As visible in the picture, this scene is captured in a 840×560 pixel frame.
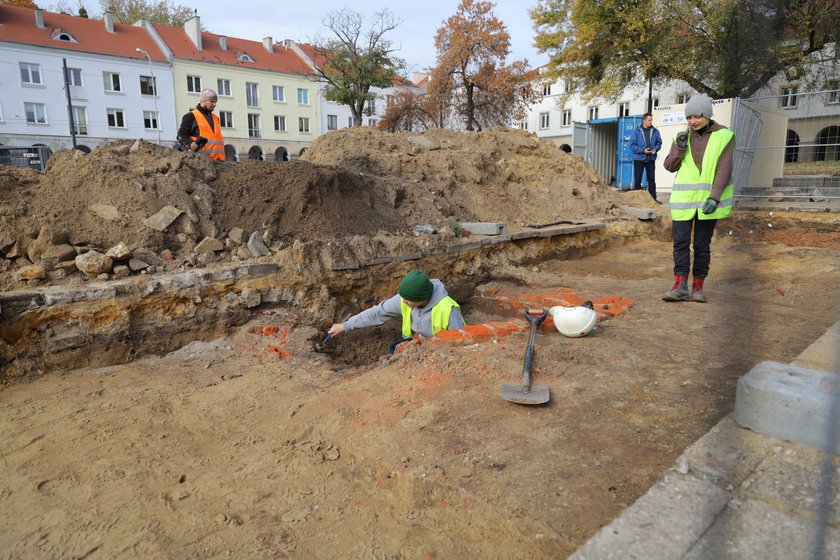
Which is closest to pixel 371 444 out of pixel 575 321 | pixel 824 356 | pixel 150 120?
pixel 575 321

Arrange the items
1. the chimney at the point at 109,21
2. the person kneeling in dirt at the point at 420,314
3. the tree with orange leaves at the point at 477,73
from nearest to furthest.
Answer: the person kneeling in dirt at the point at 420,314 < the tree with orange leaves at the point at 477,73 < the chimney at the point at 109,21

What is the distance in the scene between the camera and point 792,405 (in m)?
2.13

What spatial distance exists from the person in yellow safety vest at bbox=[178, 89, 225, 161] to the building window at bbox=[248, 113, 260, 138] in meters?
34.3

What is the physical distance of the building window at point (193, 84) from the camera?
36.6 meters

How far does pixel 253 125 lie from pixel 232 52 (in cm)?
549

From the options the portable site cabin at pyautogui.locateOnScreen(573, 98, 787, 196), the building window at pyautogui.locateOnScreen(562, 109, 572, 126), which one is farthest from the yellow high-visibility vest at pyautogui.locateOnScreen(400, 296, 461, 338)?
the building window at pyautogui.locateOnScreen(562, 109, 572, 126)

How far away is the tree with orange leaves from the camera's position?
2511cm

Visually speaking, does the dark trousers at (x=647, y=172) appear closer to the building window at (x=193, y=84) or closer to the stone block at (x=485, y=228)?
the stone block at (x=485, y=228)

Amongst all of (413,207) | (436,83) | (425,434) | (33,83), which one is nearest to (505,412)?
(425,434)

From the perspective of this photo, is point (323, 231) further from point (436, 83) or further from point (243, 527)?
point (436, 83)

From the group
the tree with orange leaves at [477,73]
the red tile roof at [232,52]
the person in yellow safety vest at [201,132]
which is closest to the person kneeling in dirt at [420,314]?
the person in yellow safety vest at [201,132]

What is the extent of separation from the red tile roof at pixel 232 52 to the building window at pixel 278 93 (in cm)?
128

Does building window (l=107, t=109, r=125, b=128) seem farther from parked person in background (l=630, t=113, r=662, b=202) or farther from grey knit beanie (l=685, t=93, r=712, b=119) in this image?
grey knit beanie (l=685, t=93, r=712, b=119)

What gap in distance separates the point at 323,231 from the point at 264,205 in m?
0.80
